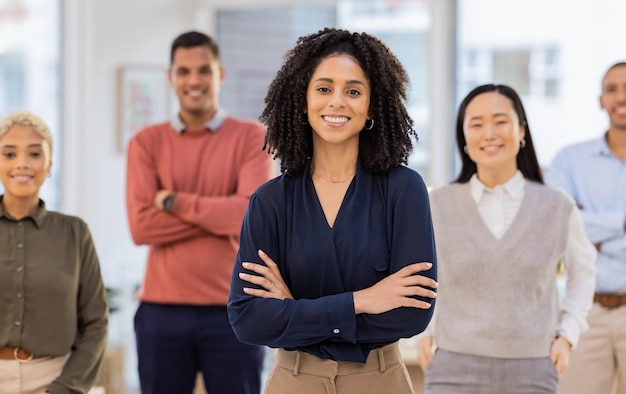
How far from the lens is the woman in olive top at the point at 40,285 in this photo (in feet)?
9.10

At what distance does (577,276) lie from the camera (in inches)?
119

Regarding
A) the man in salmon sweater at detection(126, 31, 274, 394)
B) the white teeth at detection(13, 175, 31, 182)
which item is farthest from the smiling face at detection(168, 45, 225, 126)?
the white teeth at detection(13, 175, 31, 182)

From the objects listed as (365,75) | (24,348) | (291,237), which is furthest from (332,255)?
(24,348)

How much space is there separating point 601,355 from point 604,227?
485 millimetres

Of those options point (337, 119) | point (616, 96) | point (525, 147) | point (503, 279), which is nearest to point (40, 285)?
point (337, 119)

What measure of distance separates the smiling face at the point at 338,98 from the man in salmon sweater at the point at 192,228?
115 cm

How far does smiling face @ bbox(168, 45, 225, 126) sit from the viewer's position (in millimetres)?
3479

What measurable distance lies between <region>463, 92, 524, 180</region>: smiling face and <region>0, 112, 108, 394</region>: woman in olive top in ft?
4.23

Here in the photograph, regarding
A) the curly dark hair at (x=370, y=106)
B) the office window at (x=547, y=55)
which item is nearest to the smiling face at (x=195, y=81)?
the curly dark hair at (x=370, y=106)

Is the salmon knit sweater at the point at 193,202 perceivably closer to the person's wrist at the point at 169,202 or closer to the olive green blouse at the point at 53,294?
the person's wrist at the point at 169,202

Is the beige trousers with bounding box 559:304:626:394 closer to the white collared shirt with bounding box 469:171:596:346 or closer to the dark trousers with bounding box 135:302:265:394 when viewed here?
the white collared shirt with bounding box 469:171:596:346

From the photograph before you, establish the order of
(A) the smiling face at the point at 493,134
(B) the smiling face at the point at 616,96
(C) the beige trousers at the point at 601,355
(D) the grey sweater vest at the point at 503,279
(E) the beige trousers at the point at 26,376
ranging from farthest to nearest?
(B) the smiling face at the point at 616,96 < (C) the beige trousers at the point at 601,355 < (A) the smiling face at the point at 493,134 < (D) the grey sweater vest at the point at 503,279 < (E) the beige trousers at the point at 26,376

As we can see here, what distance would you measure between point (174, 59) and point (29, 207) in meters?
0.93

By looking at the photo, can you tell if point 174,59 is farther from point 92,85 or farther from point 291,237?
point 92,85
